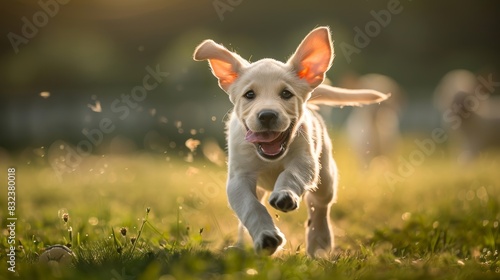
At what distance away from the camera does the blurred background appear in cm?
1947

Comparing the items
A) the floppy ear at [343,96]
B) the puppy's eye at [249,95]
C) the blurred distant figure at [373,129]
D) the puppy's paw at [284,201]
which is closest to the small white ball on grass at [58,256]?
the puppy's paw at [284,201]

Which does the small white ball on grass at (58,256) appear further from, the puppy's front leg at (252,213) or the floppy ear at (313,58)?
the floppy ear at (313,58)

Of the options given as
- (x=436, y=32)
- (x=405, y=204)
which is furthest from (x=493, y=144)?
(x=436, y=32)

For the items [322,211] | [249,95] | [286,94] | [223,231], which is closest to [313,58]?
Answer: [286,94]

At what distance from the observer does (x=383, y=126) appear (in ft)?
46.9

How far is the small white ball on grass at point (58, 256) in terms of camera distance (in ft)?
12.1

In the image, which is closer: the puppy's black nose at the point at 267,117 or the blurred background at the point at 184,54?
the puppy's black nose at the point at 267,117

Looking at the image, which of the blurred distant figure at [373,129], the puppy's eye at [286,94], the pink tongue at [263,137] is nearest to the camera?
the pink tongue at [263,137]

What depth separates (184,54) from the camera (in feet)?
59.5

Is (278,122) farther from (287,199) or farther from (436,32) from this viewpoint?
(436,32)

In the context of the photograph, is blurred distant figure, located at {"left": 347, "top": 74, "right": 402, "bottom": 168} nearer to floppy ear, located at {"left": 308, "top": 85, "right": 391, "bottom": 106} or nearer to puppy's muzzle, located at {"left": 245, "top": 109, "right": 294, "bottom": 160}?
floppy ear, located at {"left": 308, "top": 85, "right": 391, "bottom": 106}

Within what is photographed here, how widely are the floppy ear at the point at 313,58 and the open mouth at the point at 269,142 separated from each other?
540 mm

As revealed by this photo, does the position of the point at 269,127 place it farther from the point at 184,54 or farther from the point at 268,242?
the point at 184,54

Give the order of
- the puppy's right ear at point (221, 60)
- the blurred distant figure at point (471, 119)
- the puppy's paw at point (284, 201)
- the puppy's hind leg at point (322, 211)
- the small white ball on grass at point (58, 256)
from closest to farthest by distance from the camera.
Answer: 1. the puppy's paw at point (284, 201)
2. the small white ball on grass at point (58, 256)
3. the puppy's right ear at point (221, 60)
4. the puppy's hind leg at point (322, 211)
5. the blurred distant figure at point (471, 119)
